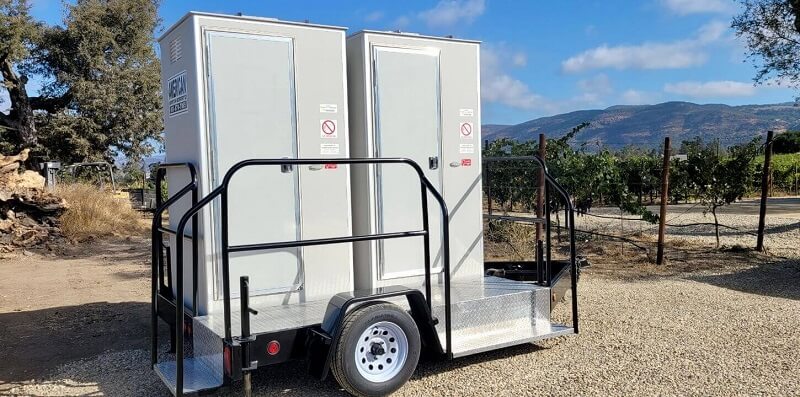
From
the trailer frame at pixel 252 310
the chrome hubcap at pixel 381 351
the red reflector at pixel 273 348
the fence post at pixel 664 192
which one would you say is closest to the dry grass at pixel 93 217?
the trailer frame at pixel 252 310

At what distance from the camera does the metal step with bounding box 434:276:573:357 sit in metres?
4.79

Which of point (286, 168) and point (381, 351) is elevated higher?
point (286, 168)

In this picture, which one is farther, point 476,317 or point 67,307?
point 67,307

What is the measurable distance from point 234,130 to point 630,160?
21771 millimetres

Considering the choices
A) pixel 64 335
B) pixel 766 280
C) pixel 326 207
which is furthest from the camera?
pixel 766 280

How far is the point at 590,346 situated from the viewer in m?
5.33

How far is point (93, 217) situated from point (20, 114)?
1278 centimetres

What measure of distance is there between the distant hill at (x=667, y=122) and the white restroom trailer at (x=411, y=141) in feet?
436

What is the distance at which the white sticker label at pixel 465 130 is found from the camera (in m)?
5.75

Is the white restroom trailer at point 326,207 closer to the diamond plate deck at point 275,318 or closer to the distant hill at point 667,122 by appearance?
the diamond plate deck at point 275,318

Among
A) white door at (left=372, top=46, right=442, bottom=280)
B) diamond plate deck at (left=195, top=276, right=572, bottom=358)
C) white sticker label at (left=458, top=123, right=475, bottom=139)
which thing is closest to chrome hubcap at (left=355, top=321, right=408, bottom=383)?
diamond plate deck at (left=195, top=276, right=572, bottom=358)

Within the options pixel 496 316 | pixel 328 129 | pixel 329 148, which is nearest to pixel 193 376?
pixel 329 148

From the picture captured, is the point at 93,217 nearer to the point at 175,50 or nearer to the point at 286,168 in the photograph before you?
the point at 175,50

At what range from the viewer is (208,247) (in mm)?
4609
